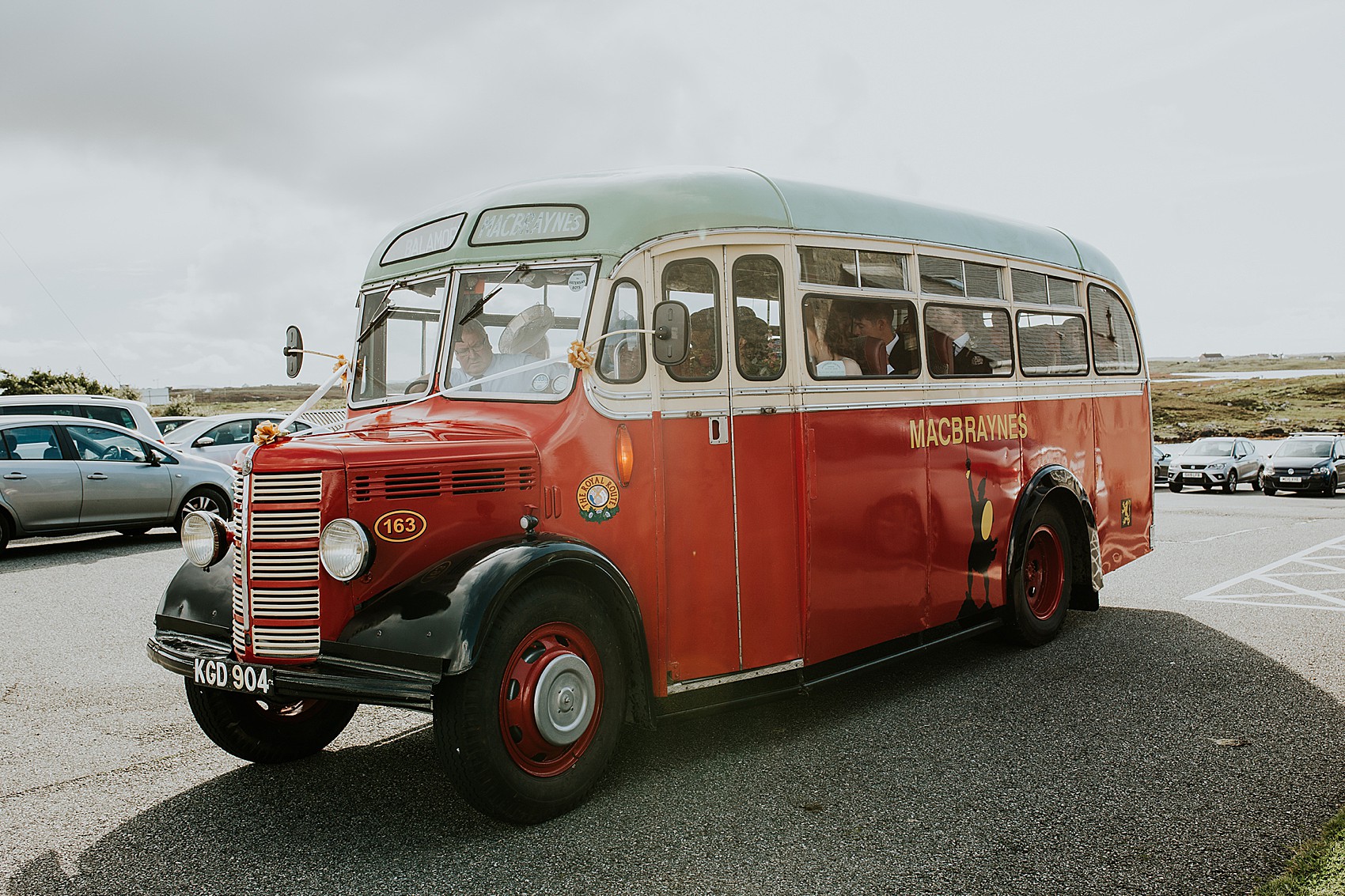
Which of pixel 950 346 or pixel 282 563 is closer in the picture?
pixel 282 563

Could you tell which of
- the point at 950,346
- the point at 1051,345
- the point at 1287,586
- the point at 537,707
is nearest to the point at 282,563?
the point at 537,707

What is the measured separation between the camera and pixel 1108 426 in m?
8.36

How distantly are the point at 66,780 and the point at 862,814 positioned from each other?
151 inches

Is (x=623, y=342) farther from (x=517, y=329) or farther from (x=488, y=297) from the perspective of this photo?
(x=488, y=297)

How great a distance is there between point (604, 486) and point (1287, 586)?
833 centimetres

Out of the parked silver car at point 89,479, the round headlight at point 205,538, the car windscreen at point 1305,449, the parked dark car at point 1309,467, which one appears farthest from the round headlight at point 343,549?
the car windscreen at point 1305,449

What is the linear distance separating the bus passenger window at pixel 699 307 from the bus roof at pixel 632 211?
196 millimetres

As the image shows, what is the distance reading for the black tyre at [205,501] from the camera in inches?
560

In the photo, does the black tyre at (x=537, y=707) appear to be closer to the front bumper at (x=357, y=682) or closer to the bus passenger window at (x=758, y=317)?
the front bumper at (x=357, y=682)

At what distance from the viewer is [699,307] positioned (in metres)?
5.11

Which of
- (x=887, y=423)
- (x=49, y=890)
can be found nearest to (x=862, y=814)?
(x=887, y=423)

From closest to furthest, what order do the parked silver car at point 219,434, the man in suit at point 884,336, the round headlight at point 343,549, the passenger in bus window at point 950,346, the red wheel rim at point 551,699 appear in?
1. the round headlight at point 343,549
2. the red wheel rim at point 551,699
3. the man in suit at point 884,336
4. the passenger in bus window at point 950,346
5. the parked silver car at point 219,434

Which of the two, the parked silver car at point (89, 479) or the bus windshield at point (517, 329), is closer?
the bus windshield at point (517, 329)

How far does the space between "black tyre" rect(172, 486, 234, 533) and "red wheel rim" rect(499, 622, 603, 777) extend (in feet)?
36.9
